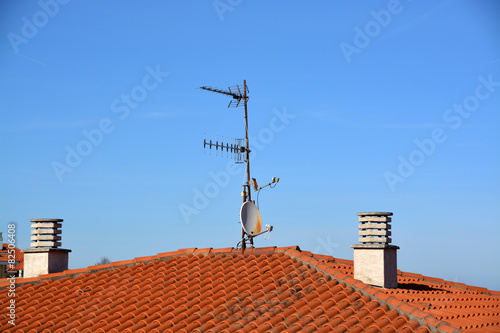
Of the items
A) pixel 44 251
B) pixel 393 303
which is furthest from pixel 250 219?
pixel 44 251

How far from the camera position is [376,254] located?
17.2m

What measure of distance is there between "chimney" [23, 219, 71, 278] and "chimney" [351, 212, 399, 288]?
10.6 metres

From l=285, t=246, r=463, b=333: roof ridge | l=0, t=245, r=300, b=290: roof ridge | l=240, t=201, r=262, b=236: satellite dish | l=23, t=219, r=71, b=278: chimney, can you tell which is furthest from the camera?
l=23, t=219, r=71, b=278: chimney

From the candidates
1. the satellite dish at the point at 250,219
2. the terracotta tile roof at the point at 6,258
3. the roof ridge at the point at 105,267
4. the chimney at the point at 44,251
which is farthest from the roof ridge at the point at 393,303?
the terracotta tile roof at the point at 6,258

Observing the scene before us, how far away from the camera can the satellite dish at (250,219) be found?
62.8ft

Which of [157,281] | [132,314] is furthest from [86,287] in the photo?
[132,314]

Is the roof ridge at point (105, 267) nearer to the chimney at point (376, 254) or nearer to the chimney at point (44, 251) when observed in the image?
the chimney at point (44, 251)

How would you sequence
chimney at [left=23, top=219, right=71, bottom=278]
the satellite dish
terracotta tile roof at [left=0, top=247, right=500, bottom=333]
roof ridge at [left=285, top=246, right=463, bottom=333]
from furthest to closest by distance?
1. chimney at [left=23, top=219, right=71, bottom=278]
2. the satellite dish
3. terracotta tile roof at [left=0, top=247, right=500, bottom=333]
4. roof ridge at [left=285, top=246, right=463, bottom=333]

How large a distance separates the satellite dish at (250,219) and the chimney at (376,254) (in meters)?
3.32

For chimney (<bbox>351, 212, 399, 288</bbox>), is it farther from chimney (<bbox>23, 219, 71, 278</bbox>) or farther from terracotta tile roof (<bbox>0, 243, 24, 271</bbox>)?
terracotta tile roof (<bbox>0, 243, 24, 271</bbox>)

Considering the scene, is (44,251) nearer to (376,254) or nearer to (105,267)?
(105,267)

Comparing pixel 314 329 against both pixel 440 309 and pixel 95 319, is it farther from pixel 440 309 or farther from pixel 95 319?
pixel 95 319

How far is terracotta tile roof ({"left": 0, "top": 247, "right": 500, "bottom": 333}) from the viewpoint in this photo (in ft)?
44.6

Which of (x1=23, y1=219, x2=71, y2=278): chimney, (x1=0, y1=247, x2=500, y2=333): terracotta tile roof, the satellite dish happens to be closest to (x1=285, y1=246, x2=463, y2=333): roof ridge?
(x1=0, y1=247, x2=500, y2=333): terracotta tile roof
